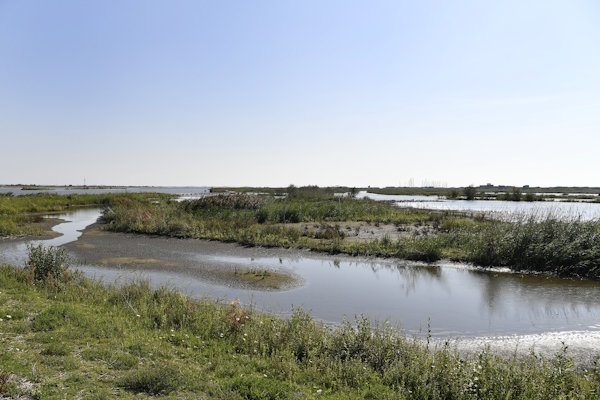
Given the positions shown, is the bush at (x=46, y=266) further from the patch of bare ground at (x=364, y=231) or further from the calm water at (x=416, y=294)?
the patch of bare ground at (x=364, y=231)

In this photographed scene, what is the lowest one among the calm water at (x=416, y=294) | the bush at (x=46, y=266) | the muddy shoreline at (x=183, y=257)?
the calm water at (x=416, y=294)

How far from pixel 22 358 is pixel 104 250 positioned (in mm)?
15611

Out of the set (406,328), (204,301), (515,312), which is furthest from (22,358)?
(515,312)

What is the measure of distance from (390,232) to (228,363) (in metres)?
20.5

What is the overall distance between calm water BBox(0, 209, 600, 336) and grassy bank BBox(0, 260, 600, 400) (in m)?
2.68

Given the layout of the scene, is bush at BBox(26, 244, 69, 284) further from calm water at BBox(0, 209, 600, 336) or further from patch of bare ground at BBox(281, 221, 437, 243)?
patch of bare ground at BBox(281, 221, 437, 243)

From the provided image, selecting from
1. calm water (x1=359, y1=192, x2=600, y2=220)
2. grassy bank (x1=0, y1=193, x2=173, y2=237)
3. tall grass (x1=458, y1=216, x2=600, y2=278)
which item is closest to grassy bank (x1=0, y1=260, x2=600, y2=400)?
tall grass (x1=458, y1=216, x2=600, y2=278)

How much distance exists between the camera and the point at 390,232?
25406mm

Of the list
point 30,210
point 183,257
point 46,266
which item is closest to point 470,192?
point 183,257

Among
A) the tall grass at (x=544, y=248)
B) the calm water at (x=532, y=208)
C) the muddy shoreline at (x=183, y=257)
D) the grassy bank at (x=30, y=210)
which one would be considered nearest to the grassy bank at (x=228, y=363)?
the muddy shoreline at (x=183, y=257)

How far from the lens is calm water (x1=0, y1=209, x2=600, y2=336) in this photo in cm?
1002

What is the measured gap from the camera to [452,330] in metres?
9.31

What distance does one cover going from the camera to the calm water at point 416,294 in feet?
32.9

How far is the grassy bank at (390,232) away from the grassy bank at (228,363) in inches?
421
